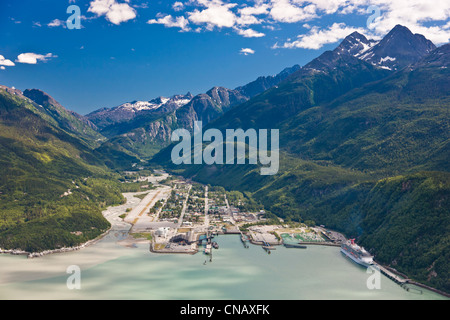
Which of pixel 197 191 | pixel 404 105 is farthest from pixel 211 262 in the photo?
pixel 404 105

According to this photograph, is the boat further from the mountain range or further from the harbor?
the mountain range

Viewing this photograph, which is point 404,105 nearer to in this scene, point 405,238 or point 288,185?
point 288,185

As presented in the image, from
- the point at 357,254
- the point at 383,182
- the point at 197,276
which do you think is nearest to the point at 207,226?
the point at 197,276

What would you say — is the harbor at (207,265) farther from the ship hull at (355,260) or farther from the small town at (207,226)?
the ship hull at (355,260)

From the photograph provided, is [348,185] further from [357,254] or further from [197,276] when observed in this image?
[197,276]

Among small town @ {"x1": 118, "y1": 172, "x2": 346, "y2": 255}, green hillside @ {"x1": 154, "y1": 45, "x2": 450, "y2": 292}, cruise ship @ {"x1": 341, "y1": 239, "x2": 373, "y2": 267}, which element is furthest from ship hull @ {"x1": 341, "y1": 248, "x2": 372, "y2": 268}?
small town @ {"x1": 118, "y1": 172, "x2": 346, "y2": 255}
